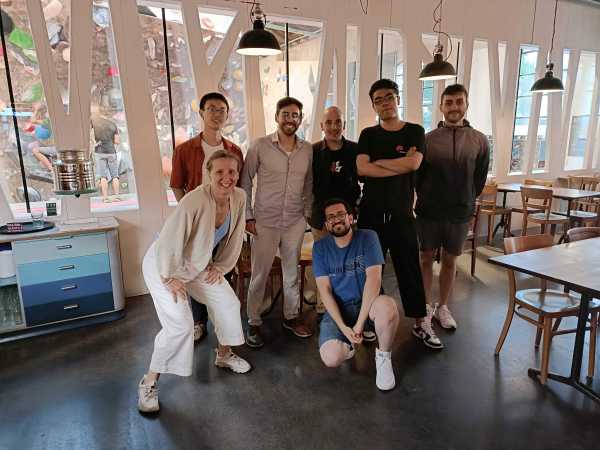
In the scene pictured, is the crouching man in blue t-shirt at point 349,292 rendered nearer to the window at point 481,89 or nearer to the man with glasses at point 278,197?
the man with glasses at point 278,197

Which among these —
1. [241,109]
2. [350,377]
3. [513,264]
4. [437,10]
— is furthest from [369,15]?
[350,377]

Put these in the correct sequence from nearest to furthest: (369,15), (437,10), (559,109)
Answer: (369,15), (437,10), (559,109)

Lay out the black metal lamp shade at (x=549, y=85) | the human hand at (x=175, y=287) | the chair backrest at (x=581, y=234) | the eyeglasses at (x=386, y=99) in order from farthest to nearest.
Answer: the black metal lamp shade at (x=549, y=85)
the chair backrest at (x=581, y=234)
the eyeglasses at (x=386, y=99)
the human hand at (x=175, y=287)

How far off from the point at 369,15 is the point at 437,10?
114 cm

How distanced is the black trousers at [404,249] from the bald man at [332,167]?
11.4 inches

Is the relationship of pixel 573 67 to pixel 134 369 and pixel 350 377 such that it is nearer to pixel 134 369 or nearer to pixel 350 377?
pixel 350 377

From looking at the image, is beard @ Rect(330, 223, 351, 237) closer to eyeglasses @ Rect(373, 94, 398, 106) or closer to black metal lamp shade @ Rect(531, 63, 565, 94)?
eyeglasses @ Rect(373, 94, 398, 106)

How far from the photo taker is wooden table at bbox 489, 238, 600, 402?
6.81 ft

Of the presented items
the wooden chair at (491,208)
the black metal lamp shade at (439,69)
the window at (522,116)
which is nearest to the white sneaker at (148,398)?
the black metal lamp shade at (439,69)

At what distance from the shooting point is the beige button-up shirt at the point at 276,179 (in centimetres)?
281

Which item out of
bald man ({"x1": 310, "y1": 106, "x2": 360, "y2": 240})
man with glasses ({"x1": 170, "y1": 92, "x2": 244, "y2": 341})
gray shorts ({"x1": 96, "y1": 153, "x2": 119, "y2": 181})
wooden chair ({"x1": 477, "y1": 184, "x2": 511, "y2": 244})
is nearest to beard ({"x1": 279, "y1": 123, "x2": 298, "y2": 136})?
bald man ({"x1": 310, "y1": 106, "x2": 360, "y2": 240})

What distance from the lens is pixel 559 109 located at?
21.2 ft

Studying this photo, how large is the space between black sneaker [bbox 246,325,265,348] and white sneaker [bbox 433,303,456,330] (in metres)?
1.45

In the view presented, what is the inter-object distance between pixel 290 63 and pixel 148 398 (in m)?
3.72
